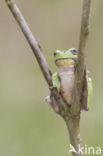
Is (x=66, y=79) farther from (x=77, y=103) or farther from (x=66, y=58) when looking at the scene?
(x=77, y=103)

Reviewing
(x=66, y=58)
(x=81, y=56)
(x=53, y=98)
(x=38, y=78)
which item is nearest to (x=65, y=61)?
(x=66, y=58)

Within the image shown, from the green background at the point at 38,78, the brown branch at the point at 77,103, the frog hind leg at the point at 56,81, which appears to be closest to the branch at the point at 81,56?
the brown branch at the point at 77,103

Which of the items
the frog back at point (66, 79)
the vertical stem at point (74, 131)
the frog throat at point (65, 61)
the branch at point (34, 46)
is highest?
the branch at point (34, 46)

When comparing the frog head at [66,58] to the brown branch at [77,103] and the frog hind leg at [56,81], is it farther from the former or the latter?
the brown branch at [77,103]

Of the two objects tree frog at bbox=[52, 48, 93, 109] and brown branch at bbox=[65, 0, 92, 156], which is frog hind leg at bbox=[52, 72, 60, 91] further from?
brown branch at bbox=[65, 0, 92, 156]

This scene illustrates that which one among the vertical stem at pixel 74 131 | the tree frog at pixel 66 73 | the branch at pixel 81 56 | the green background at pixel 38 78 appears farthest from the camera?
the green background at pixel 38 78

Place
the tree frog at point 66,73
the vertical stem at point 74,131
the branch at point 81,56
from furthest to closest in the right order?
the tree frog at point 66,73, the vertical stem at point 74,131, the branch at point 81,56

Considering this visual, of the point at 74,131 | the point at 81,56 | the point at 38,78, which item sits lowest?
the point at 38,78

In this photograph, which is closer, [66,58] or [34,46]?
[34,46]

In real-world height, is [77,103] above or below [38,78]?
above

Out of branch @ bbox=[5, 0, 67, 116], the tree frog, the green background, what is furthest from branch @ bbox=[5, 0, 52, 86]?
the green background
